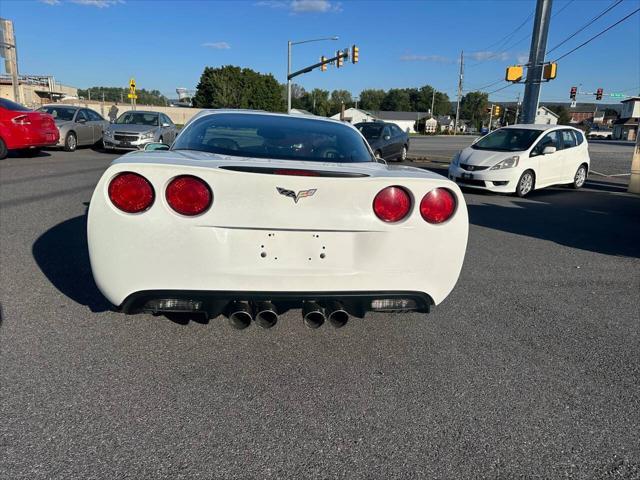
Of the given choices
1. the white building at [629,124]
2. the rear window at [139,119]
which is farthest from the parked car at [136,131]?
the white building at [629,124]

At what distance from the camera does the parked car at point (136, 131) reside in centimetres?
1565

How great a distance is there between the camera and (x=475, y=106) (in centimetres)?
13150

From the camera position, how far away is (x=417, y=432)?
88.8 inches

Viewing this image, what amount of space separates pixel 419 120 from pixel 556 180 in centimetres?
10264

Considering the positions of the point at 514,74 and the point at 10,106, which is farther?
the point at 514,74

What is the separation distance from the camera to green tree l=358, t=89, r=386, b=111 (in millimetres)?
142238

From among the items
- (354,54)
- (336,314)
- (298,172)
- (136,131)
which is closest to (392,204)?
(298,172)

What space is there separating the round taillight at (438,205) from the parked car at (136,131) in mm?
14104

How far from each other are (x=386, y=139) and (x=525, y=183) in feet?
24.5

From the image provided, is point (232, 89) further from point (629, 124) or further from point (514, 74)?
point (629, 124)

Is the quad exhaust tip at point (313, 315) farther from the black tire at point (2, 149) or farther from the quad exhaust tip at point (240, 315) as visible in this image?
the black tire at point (2, 149)

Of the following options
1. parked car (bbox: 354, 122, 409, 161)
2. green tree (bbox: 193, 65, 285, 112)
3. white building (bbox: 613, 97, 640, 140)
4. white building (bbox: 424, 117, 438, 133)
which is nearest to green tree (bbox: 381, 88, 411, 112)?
white building (bbox: 424, 117, 438, 133)

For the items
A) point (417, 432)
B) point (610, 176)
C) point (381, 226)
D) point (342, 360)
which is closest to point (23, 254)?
point (342, 360)

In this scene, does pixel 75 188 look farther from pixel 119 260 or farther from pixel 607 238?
pixel 607 238
